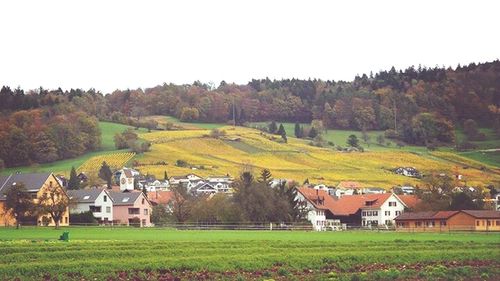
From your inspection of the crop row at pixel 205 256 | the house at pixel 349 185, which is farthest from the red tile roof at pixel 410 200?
the crop row at pixel 205 256

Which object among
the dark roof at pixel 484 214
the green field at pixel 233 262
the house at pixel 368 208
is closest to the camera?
the green field at pixel 233 262

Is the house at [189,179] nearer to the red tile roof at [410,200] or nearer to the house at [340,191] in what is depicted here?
the house at [340,191]

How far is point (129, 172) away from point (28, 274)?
396 ft

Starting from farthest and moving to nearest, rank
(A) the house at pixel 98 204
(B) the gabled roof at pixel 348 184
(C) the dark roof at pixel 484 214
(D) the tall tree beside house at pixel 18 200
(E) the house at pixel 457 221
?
(B) the gabled roof at pixel 348 184
(A) the house at pixel 98 204
(C) the dark roof at pixel 484 214
(E) the house at pixel 457 221
(D) the tall tree beside house at pixel 18 200

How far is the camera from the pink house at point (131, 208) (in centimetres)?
12639

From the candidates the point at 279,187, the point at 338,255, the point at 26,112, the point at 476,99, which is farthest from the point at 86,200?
the point at 476,99

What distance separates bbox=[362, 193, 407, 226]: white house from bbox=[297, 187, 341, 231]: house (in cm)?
618

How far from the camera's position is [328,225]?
11188 centimetres

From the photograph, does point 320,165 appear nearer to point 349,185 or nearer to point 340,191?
point 349,185

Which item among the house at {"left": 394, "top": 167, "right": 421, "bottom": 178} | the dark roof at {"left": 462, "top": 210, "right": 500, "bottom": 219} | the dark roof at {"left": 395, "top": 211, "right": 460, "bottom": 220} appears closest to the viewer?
the dark roof at {"left": 462, "top": 210, "right": 500, "bottom": 219}

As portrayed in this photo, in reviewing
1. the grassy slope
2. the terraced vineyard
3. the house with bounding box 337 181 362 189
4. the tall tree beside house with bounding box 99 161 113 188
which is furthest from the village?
the grassy slope

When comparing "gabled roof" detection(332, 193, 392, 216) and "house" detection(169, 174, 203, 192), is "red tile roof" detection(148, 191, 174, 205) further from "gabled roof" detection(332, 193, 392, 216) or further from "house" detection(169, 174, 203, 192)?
"gabled roof" detection(332, 193, 392, 216)

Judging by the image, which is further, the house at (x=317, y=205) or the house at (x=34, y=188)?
the house at (x=317, y=205)

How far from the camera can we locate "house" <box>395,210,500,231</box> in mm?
96981
